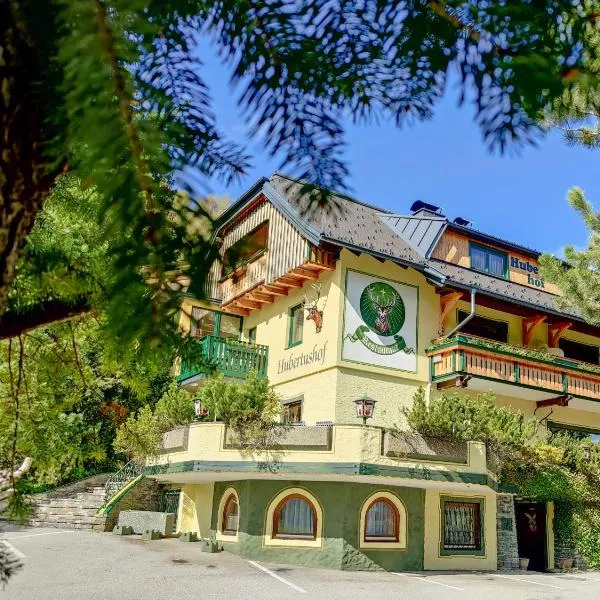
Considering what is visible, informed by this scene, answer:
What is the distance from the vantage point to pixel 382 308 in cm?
2022

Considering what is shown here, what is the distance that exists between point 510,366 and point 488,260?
4956 millimetres

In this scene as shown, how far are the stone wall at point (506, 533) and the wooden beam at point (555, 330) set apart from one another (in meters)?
6.09

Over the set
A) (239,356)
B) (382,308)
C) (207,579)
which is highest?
(382,308)

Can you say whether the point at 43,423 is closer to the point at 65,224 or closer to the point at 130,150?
the point at 65,224

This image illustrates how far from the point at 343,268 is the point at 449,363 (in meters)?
4.34

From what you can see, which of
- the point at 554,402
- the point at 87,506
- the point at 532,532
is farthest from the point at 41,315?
the point at 87,506

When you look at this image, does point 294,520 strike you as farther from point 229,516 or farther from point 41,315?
point 41,315

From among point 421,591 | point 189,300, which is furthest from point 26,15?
point 421,591

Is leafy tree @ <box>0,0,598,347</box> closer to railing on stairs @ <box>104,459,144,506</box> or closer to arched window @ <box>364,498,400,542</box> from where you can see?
arched window @ <box>364,498,400,542</box>

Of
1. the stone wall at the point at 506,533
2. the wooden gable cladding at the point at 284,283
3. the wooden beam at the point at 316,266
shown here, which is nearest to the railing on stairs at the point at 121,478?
the wooden gable cladding at the point at 284,283

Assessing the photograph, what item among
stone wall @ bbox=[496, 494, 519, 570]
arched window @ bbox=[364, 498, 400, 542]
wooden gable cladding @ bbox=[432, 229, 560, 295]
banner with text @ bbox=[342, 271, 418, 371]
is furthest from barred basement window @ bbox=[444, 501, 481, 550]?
wooden gable cladding @ bbox=[432, 229, 560, 295]

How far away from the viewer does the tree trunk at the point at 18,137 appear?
3.56ft

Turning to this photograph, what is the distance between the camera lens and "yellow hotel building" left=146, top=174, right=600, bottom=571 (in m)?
17.4

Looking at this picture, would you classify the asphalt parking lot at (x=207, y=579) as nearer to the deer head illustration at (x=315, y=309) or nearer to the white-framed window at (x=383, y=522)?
the white-framed window at (x=383, y=522)
